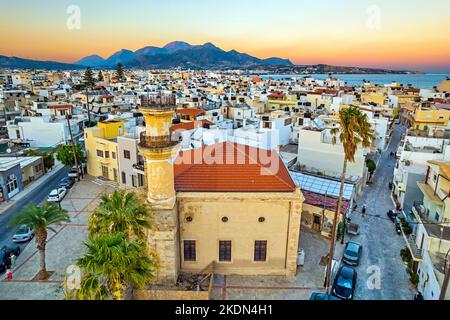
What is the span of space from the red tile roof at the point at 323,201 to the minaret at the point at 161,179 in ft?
39.0

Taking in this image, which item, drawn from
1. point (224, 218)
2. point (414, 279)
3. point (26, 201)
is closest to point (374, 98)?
point (414, 279)

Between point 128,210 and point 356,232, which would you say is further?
point 356,232

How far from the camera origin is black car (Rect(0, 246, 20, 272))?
Result: 64.4ft

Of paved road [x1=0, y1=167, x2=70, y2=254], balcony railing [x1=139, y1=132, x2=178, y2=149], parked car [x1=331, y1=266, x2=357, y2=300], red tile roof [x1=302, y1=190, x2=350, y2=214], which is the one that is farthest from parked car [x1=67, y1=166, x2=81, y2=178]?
parked car [x1=331, y1=266, x2=357, y2=300]

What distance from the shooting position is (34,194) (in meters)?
32.4

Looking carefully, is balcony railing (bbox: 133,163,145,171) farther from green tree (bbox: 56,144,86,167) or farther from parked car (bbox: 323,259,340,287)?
parked car (bbox: 323,259,340,287)

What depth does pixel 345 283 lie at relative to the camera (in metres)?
18.3

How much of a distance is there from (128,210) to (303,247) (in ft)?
44.7

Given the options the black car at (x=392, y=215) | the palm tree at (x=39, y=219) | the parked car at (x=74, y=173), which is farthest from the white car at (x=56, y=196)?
the black car at (x=392, y=215)

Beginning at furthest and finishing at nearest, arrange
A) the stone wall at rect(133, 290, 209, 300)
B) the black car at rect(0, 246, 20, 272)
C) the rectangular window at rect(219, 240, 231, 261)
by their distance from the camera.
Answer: the black car at rect(0, 246, 20, 272) < the rectangular window at rect(219, 240, 231, 261) < the stone wall at rect(133, 290, 209, 300)

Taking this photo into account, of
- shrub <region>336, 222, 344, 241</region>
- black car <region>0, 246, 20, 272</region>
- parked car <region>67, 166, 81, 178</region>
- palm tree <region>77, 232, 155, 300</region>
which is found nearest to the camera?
palm tree <region>77, 232, 155, 300</region>

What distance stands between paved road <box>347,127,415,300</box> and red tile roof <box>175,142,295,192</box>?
24.5 ft

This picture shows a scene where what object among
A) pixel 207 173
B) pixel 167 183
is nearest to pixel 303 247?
pixel 207 173
